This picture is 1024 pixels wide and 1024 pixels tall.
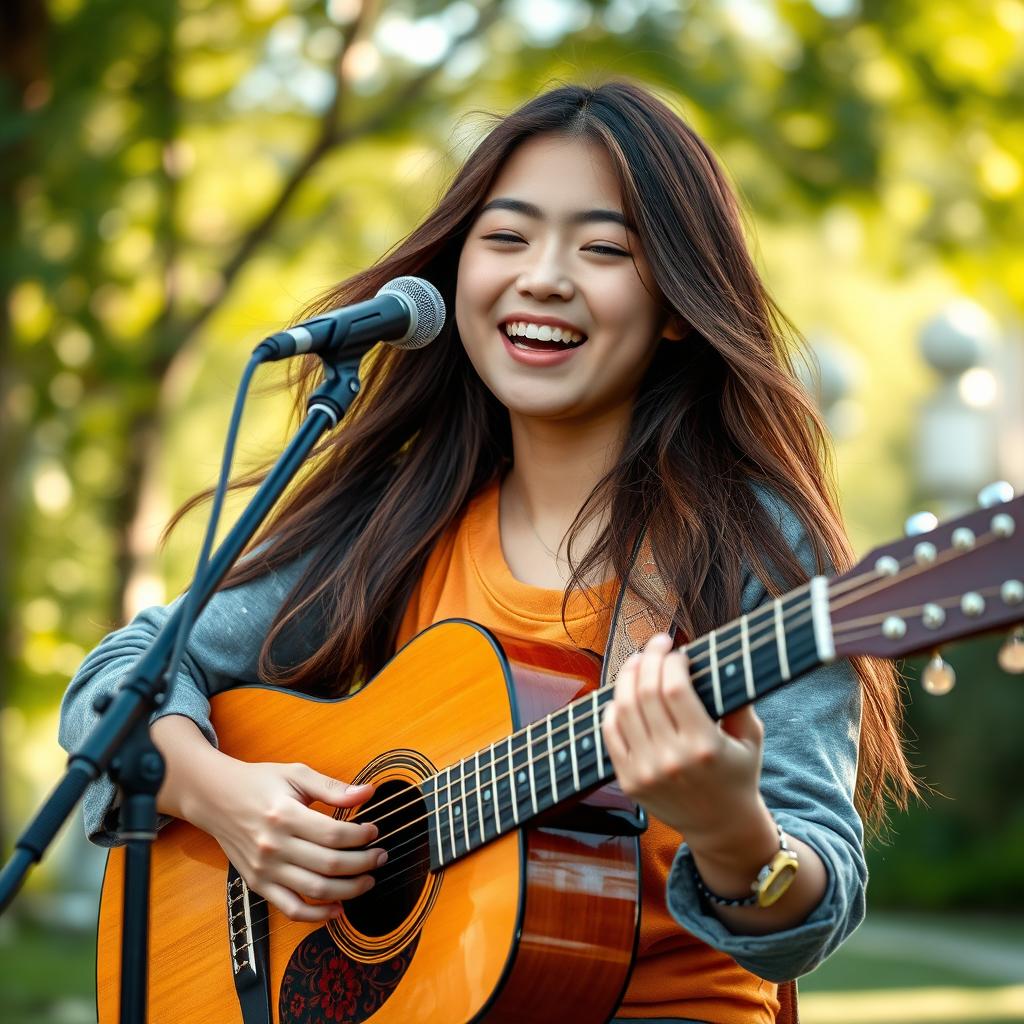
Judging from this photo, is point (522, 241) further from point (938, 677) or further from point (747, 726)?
point (938, 677)

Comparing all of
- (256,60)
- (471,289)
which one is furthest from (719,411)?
(256,60)

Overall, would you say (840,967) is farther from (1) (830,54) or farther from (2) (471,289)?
(2) (471,289)

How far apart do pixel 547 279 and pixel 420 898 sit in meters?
1.03

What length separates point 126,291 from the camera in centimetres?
802

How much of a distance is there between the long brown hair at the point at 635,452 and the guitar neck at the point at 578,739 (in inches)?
15.8

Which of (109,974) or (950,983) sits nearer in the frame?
(109,974)

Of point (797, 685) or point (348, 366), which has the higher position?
point (348, 366)

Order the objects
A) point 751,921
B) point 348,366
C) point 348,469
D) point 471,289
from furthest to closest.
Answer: point 348,469, point 471,289, point 348,366, point 751,921

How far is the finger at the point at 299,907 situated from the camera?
2.40 metres

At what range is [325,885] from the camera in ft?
7.77

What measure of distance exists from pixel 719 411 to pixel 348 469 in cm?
82

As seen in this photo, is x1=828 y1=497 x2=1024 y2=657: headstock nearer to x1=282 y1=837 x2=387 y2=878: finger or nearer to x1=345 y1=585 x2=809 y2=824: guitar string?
x1=345 y1=585 x2=809 y2=824: guitar string

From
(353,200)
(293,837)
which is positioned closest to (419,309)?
(293,837)

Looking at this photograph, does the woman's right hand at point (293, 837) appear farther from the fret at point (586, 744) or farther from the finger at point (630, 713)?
the finger at point (630, 713)
